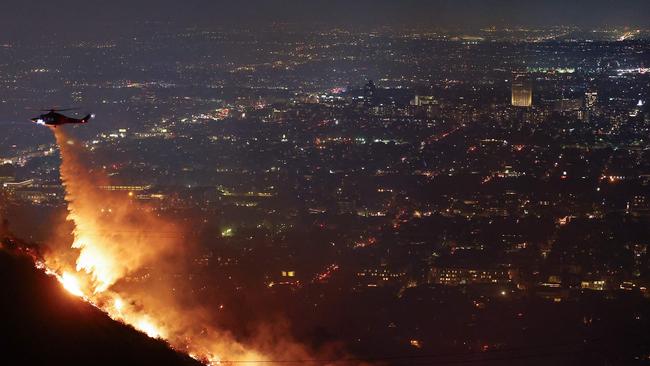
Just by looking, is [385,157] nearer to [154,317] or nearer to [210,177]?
[210,177]

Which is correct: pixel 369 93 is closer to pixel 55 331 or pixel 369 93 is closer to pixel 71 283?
pixel 71 283

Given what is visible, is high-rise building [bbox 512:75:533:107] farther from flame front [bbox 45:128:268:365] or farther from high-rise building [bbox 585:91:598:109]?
flame front [bbox 45:128:268:365]

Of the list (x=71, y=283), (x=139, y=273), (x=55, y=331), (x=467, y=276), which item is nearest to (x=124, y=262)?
(x=139, y=273)

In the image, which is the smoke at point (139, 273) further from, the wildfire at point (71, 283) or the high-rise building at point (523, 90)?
the high-rise building at point (523, 90)

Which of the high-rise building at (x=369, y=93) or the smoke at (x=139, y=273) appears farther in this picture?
the high-rise building at (x=369, y=93)

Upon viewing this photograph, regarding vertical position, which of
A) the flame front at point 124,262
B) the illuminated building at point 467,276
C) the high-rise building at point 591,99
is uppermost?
the high-rise building at point 591,99

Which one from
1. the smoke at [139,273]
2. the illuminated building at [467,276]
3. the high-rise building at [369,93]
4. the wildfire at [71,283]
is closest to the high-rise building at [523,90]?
the high-rise building at [369,93]
